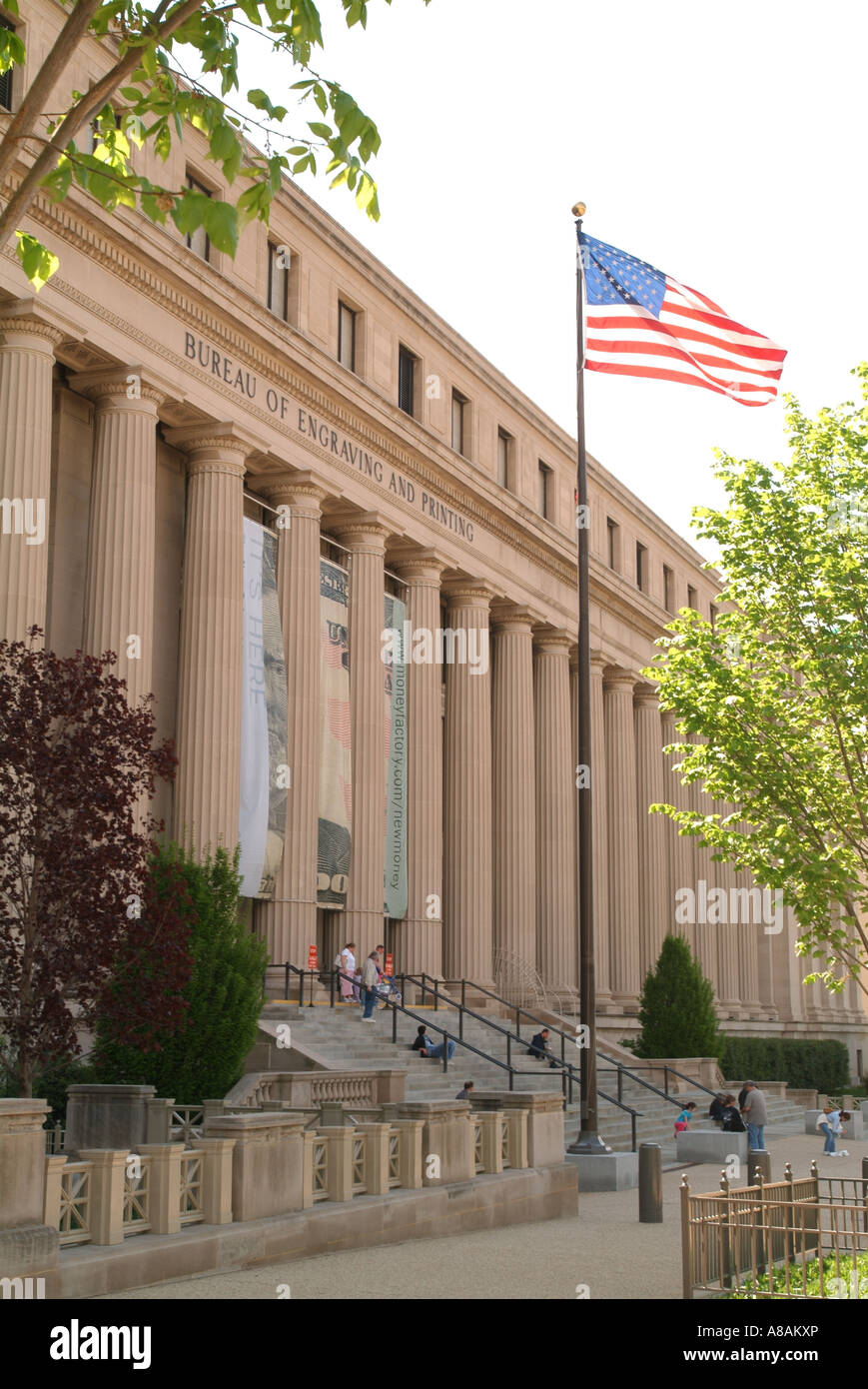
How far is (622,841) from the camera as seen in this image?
49.2 metres

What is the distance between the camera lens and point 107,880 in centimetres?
1741

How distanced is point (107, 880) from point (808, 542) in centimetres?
1624

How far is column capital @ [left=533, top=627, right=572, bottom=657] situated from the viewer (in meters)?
46.1

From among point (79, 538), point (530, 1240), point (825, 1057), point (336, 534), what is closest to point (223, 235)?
point (530, 1240)

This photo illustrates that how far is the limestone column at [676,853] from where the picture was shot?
→ 5481 cm

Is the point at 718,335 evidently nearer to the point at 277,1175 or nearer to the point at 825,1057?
the point at 277,1175

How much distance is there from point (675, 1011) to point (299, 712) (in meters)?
13.2

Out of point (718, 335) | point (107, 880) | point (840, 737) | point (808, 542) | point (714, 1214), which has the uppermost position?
point (718, 335)

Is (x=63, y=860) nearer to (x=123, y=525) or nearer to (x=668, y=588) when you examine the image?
(x=123, y=525)

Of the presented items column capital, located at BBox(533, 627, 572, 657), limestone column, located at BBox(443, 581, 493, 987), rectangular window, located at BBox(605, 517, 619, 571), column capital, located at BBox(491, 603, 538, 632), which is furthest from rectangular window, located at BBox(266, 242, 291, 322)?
rectangular window, located at BBox(605, 517, 619, 571)

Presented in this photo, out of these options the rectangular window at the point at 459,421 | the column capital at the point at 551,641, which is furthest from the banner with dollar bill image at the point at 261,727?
the column capital at the point at 551,641

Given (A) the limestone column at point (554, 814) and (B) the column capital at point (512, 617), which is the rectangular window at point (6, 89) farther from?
(A) the limestone column at point (554, 814)

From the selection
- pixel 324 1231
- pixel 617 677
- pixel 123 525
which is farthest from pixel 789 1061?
pixel 324 1231

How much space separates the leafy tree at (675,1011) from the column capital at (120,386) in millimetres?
19338
